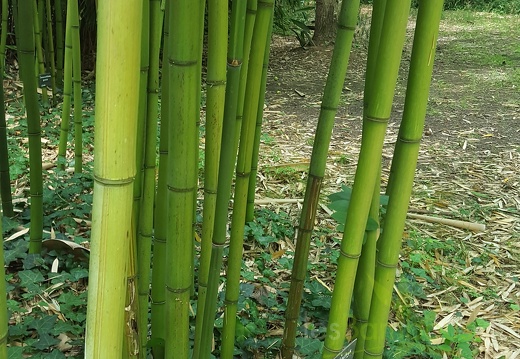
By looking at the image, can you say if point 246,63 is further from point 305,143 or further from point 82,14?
point 82,14

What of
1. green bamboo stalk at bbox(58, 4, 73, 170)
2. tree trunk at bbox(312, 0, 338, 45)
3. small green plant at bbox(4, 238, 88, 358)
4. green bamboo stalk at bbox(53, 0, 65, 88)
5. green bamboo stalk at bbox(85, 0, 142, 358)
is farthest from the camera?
tree trunk at bbox(312, 0, 338, 45)

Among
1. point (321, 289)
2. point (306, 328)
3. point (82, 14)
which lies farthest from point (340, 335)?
point (82, 14)

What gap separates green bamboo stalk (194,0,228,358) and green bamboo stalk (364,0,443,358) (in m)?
0.24

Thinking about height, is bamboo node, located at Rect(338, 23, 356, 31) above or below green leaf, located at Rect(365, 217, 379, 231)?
above

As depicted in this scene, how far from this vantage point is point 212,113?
0.73 m

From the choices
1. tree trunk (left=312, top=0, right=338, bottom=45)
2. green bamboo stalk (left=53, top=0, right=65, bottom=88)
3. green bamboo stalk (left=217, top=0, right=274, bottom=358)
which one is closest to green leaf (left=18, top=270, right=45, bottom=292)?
green bamboo stalk (left=217, top=0, right=274, bottom=358)

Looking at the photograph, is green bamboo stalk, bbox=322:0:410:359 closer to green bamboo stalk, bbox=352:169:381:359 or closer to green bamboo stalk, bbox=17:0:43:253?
green bamboo stalk, bbox=352:169:381:359

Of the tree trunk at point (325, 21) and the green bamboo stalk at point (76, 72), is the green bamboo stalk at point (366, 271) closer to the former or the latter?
the green bamboo stalk at point (76, 72)

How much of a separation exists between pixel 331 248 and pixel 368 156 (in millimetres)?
1132

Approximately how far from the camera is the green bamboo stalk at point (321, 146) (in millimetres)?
769

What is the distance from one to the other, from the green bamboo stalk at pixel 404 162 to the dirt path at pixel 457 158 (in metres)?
0.72

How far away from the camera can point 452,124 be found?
121 inches

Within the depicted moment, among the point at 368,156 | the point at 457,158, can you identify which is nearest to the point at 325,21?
the point at 457,158

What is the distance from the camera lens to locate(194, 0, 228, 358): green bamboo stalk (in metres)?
0.64
